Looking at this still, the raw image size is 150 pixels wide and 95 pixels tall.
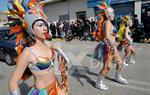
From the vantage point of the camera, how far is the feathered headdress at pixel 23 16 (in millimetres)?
2666

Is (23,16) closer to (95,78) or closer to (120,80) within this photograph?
(120,80)

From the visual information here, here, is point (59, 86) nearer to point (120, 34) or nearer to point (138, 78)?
point (138, 78)

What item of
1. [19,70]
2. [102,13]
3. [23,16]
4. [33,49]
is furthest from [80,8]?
[19,70]

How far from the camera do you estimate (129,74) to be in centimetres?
665

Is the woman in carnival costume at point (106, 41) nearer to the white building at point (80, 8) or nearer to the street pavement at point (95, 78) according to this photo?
the street pavement at point (95, 78)

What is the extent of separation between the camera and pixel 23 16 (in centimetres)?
270

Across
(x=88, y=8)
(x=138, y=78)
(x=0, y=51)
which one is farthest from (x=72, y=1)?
(x=138, y=78)

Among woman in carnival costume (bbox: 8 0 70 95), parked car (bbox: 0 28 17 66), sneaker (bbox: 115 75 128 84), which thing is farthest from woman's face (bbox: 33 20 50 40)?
parked car (bbox: 0 28 17 66)

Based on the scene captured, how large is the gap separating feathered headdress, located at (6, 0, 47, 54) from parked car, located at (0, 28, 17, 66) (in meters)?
6.51

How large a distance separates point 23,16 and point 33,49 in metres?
0.41

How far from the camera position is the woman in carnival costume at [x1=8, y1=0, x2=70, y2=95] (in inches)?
100

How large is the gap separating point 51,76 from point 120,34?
16.7 feet

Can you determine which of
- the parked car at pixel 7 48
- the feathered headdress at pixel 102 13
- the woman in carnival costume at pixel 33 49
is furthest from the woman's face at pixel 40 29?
the parked car at pixel 7 48

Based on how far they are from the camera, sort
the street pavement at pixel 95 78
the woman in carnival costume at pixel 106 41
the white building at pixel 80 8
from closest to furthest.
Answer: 1. the woman in carnival costume at pixel 106 41
2. the street pavement at pixel 95 78
3. the white building at pixel 80 8
